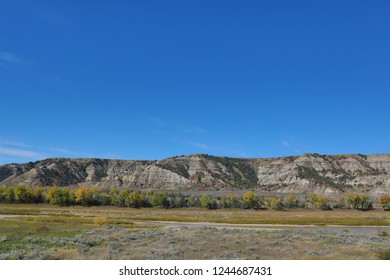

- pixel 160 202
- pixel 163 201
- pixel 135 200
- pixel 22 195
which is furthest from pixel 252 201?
pixel 22 195

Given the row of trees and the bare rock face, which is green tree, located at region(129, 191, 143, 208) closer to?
the row of trees

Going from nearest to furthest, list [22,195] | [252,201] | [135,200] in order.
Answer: [135,200] < [252,201] < [22,195]

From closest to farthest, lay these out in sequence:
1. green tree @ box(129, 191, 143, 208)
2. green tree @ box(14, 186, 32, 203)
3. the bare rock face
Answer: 1. green tree @ box(129, 191, 143, 208)
2. green tree @ box(14, 186, 32, 203)
3. the bare rock face

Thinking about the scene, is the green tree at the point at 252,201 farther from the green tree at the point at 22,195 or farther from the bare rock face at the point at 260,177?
the green tree at the point at 22,195

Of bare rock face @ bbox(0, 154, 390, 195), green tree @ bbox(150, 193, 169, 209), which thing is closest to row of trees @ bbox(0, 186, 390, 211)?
green tree @ bbox(150, 193, 169, 209)

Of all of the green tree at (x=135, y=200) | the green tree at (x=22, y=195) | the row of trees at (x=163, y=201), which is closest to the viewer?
the row of trees at (x=163, y=201)

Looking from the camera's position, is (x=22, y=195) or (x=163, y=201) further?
(x=22, y=195)

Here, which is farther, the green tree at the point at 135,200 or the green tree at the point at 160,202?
the green tree at the point at 135,200

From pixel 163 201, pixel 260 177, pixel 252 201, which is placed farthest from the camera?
pixel 260 177

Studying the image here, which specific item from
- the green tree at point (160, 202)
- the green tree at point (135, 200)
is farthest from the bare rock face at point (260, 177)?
the green tree at point (160, 202)

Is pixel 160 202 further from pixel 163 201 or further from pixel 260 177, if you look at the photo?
pixel 260 177

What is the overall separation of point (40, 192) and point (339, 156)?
151629 millimetres

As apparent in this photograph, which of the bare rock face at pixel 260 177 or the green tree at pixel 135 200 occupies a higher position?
the bare rock face at pixel 260 177

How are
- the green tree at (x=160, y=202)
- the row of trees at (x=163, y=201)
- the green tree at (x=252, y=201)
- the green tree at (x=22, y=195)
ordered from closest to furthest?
the green tree at (x=160, y=202), the row of trees at (x=163, y=201), the green tree at (x=252, y=201), the green tree at (x=22, y=195)
